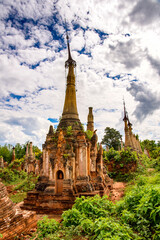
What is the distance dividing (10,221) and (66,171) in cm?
411

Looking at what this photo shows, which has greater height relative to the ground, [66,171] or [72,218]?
[66,171]

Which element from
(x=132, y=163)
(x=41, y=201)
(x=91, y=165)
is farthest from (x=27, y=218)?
(x=132, y=163)

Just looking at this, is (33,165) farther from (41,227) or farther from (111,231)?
(111,231)

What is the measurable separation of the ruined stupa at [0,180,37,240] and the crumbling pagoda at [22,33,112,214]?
251cm

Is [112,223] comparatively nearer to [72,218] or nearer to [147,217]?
[147,217]

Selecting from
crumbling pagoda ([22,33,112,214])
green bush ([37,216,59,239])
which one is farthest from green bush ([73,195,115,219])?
crumbling pagoda ([22,33,112,214])

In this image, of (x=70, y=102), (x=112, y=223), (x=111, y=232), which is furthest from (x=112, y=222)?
(x=70, y=102)

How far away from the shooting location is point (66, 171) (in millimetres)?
9305

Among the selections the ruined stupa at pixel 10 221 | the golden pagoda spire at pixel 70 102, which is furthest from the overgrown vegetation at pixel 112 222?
the golden pagoda spire at pixel 70 102

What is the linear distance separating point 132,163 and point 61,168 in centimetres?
Answer: 1181

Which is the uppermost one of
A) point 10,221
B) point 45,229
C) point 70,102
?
point 70,102

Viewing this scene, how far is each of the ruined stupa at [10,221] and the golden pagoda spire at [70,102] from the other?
6.24m

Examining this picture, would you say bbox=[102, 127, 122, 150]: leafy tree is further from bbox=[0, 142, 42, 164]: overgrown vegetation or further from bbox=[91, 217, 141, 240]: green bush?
bbox=[91, 217, 141, 240]: green bush

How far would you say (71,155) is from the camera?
31.3ft
